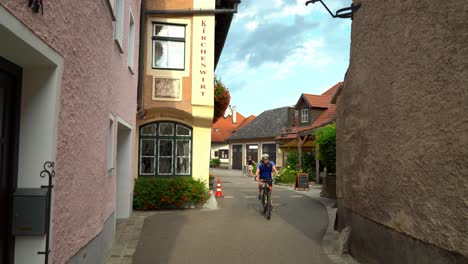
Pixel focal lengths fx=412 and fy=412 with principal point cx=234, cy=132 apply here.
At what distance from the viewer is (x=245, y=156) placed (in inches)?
1752

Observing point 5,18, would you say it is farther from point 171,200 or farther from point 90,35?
point 171,200

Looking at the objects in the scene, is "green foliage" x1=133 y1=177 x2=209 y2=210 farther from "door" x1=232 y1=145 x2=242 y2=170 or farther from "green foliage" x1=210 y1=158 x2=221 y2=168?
"green foliage" x1=210 y1=158 x2=221 y2=168

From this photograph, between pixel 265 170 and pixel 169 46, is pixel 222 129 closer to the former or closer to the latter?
pixel 169 46

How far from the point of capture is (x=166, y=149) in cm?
1271

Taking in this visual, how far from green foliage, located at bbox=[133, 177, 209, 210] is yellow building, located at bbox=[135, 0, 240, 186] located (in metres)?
0.79

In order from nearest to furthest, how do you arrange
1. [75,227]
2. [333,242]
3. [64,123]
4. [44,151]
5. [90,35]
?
Answer: [44,151], [64,123], [75,227], [90,35], [333,242]

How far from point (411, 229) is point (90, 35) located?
4.44 metres

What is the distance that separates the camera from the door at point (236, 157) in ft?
151

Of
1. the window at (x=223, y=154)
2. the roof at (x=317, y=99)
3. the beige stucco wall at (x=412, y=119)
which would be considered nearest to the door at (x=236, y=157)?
the window at (x=223, y=154)

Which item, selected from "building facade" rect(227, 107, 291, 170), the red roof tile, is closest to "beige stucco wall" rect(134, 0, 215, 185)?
"building facade" rect(227, 107, 291, 170)

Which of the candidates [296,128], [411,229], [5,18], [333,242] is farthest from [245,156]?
[5,18]

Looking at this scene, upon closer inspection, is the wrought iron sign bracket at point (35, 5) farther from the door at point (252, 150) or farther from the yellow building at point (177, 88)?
the door at point (252, 150)

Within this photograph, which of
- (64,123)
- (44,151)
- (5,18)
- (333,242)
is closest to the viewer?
(5,18)

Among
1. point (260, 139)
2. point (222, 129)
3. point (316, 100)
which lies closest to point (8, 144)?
point (316, 100)
